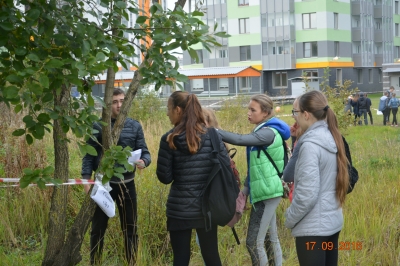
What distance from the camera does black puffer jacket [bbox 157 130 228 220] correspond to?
4281 millimetres

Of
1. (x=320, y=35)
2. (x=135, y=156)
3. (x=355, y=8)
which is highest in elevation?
(x=355, y=8)

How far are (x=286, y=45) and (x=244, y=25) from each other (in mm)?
5004

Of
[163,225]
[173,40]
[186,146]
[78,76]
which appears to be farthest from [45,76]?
[163,225]

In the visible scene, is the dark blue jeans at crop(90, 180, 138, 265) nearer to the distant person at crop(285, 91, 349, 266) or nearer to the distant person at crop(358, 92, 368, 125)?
the distant person at crop(285, 91, 349, 266)

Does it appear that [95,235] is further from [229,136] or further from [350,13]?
[350,13]

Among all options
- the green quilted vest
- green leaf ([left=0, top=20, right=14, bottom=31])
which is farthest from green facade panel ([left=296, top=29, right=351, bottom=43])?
green leaf ([left=0, top=20, right=14, bottom=31])

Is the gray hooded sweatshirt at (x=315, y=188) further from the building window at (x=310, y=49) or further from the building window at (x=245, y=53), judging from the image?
the building window at (x=245, y=53)

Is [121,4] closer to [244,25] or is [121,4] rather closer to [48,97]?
[48,97]

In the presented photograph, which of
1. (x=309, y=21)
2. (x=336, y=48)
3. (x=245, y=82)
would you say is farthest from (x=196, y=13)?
(x=245, y=82)

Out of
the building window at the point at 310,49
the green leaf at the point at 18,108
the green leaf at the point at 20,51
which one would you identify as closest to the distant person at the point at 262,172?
the green leaf at the point at 18,108

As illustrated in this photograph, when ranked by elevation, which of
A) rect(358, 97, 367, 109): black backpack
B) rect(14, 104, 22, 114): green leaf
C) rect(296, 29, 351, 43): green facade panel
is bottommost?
rect(358, 97, 367, 109): black backpack

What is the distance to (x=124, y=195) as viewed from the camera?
5.34 metres

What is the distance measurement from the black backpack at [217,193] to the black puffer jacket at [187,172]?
4 cm

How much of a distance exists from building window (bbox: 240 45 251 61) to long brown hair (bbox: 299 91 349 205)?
55.9m
